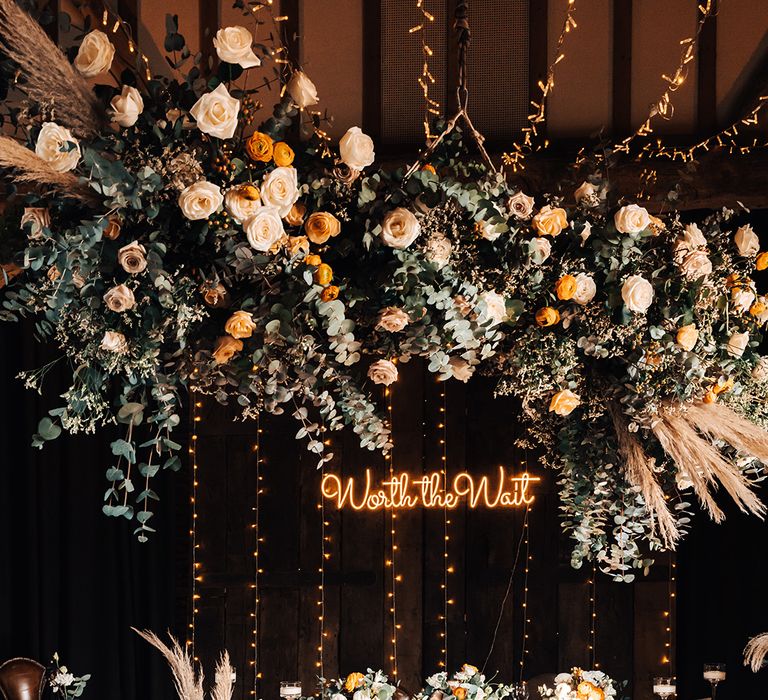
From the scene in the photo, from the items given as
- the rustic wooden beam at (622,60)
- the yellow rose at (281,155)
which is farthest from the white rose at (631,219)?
the rustic wooden beam at (622,60)

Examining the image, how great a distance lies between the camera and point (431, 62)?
17.3 ft

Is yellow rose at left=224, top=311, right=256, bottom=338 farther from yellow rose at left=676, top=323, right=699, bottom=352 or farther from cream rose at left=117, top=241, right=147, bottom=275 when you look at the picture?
yellow rose at left=676, top=323, right=699, bottom=352

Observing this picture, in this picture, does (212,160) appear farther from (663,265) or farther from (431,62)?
(431,62)

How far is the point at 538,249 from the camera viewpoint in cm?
199

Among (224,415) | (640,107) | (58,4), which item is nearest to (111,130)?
(58,4)

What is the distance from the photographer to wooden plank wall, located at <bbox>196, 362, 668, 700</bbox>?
6.14 m

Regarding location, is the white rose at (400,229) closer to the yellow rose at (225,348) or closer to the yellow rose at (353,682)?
the yellow rose at (225,348)

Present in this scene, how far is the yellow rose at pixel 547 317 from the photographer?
201 cm

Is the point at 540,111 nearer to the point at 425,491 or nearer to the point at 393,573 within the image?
the point at 425,491

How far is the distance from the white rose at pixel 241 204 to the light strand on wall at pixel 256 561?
4.49 metres

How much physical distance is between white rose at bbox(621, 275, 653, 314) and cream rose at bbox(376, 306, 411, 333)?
484 millimetres

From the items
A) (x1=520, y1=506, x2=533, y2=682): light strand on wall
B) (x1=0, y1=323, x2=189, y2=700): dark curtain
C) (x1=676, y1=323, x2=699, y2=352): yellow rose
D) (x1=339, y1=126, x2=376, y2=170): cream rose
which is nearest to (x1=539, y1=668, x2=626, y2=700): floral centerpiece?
(x1=520, y1=506, x2=533, y2=682): light strand on wall

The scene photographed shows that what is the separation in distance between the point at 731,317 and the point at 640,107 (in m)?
3.43

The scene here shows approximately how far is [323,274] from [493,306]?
0.37 m
